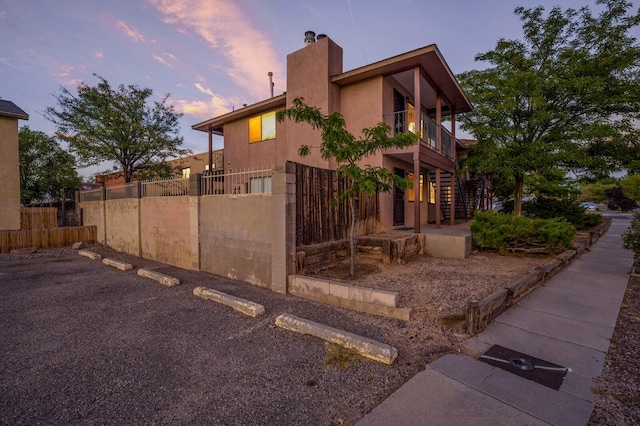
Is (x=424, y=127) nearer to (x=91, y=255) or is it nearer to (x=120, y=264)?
(x=120, y=264)

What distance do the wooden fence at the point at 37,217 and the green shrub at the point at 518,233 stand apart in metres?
19.0

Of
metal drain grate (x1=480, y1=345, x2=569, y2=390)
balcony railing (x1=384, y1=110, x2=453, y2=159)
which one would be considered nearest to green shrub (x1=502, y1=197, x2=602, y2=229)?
balcony railing (x1=384, y1=110, x2=453, y2=159)

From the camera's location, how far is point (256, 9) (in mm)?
10828

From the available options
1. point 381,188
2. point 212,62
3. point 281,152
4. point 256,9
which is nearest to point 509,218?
point 381,188

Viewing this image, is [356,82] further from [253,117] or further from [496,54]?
[496,54]

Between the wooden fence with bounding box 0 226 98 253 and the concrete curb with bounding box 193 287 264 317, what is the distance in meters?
12.0

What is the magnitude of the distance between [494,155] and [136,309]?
1432cm

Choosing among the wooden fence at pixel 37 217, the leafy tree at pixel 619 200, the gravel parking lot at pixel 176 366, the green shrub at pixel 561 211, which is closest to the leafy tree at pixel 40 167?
the wooden fence at pixel 37 217

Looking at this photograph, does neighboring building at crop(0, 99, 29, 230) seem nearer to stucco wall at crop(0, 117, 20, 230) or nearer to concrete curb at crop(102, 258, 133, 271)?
stucco wall at crop(0, 117, 20, 230)

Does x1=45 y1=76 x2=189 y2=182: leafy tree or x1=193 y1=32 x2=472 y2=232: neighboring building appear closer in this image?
x1=193 y1=32 x2=472 y2=232: neighboring building

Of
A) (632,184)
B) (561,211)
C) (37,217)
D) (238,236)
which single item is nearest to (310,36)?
(238,236)

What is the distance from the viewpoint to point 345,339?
3.62 metres

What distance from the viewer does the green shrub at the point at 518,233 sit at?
27.3 ft

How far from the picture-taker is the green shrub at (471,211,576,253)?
8.33m
